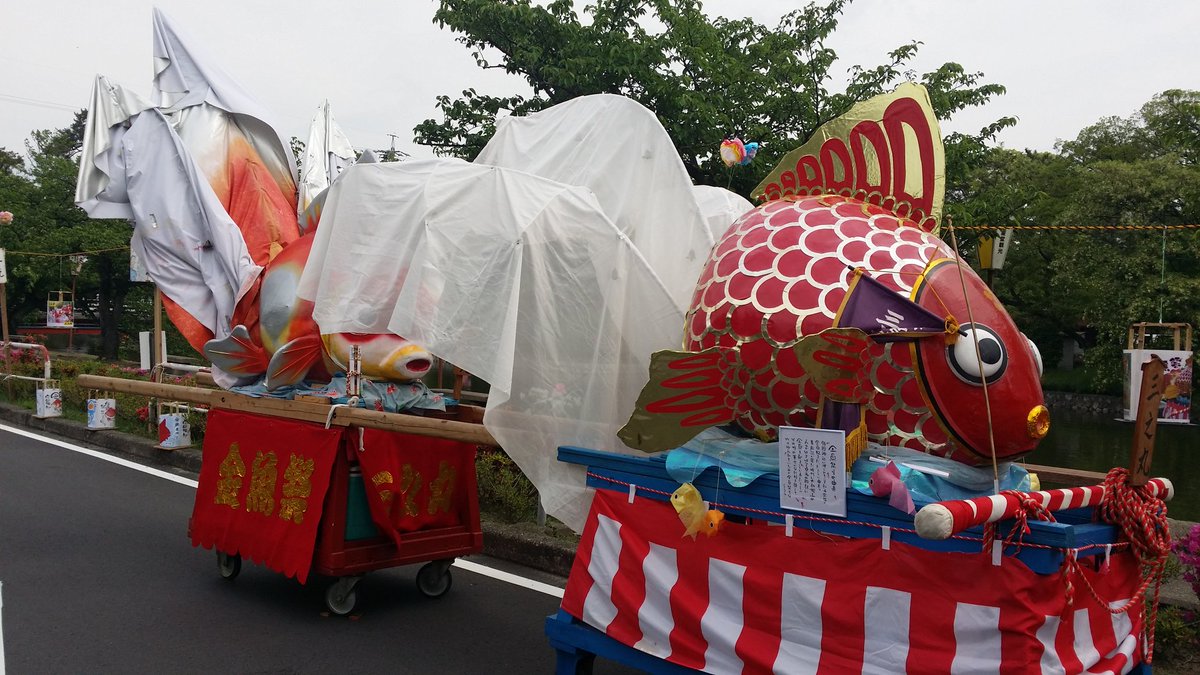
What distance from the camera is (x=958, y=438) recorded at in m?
2.88

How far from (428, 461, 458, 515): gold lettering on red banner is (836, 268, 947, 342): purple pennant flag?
3057mm

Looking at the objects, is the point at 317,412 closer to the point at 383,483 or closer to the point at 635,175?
the point at 383,483

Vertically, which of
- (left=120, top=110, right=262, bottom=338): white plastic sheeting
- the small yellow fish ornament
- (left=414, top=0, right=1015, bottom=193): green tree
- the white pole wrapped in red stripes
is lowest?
the small yellow fish ornament

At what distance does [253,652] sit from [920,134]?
4097 mm

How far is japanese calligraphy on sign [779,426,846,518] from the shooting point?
111 inches

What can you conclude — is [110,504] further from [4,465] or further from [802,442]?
[802,442]

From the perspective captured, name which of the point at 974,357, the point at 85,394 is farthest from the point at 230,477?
the point at 85,394

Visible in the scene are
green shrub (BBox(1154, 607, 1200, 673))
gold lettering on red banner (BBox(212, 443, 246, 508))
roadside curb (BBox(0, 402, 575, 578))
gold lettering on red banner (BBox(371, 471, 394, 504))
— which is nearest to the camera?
green shrub (BBox(1154, 607, 1200, 673))

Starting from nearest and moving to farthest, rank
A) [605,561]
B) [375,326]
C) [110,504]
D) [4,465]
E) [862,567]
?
1. [862,567]
2. [605,561]
3. [375,326]
4. [110,504]
5. [4,465]

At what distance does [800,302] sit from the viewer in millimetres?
3100

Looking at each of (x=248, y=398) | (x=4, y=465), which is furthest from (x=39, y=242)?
(x=248, y=398)

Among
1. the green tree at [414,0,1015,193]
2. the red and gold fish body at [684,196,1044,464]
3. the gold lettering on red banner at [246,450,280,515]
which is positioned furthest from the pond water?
the gold lettering on red banner at [246,450,280,515]

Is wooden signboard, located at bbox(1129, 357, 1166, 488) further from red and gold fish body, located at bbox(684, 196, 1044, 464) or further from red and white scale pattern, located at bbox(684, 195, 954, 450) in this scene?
red and white scale pattern, located at bbox(684, 195, 954, 450)

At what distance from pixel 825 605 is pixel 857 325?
947 millimetres
